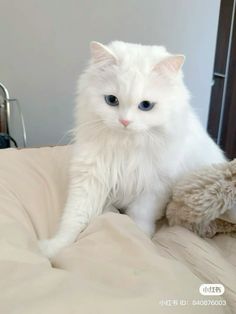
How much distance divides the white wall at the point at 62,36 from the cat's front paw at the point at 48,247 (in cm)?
118

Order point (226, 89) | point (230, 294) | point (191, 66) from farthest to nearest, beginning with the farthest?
point (226, 89) < point (191, 66) < point (230, 294)

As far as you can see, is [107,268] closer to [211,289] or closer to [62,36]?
[211,289]

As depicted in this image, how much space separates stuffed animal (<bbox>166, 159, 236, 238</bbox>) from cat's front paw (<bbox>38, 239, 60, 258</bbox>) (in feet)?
1.06

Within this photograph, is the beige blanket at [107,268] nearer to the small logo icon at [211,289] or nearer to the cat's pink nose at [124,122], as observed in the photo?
the small logo icon at [211,289]

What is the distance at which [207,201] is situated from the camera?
3.06 feet

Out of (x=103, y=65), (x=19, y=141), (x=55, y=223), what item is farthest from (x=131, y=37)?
(x=55, y=223)

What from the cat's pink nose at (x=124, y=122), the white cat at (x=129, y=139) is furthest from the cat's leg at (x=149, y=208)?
the cat's pink nose at (x=124, y=122)

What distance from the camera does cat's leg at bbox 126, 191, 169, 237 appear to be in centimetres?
106

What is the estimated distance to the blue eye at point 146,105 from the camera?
0.97m

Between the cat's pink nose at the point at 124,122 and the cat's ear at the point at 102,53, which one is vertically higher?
the cat's ear at the point at 102,53

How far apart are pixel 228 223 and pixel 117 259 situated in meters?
0.38

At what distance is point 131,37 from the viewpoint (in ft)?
7.60

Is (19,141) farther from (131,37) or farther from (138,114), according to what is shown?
(138,114)

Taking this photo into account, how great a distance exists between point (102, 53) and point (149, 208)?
17.4 inches
